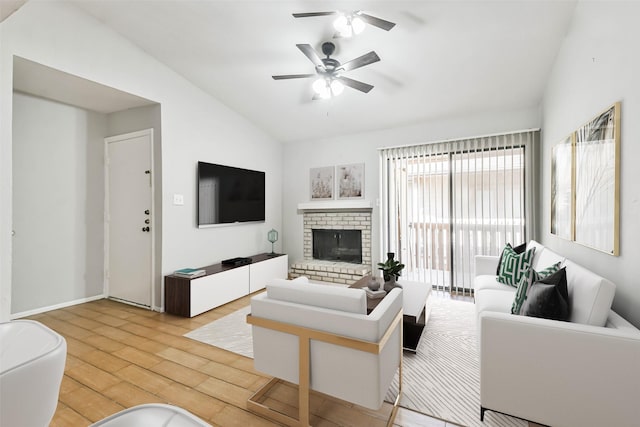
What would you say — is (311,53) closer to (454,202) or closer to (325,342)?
(325,342)

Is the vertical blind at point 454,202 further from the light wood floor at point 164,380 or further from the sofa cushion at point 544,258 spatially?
the light wood floor at point 164,380

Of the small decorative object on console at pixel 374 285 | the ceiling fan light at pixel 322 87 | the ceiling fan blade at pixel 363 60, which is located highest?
the ceiling fan blade at pixel 363 60

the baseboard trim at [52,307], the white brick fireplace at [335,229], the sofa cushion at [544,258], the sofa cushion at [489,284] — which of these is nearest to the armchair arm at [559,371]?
the sofa cushion at [544,258]

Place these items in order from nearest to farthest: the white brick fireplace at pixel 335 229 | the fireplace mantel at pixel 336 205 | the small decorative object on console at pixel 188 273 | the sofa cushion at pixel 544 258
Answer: the sofa cushion at pixel 544 258, the small decorative object on console at pixel 188 273, the white brick fireplace at pixel 335 229, the fireplace mantel at pixel 336 205

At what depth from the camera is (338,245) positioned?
5.07 m

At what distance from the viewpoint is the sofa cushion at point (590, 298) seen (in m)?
1.46

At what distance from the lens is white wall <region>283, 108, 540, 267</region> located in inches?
152

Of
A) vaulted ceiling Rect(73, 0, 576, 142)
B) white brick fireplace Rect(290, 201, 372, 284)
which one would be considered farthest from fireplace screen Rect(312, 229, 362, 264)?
vaulted ceiling Rect(73, 0, 576, 142)

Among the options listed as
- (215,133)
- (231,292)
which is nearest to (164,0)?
(215,133)

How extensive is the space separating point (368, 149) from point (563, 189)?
8.76 feet

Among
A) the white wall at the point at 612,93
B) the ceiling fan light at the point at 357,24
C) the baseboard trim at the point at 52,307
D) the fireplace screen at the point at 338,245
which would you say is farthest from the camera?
the fireplace screen at the point at 338,245

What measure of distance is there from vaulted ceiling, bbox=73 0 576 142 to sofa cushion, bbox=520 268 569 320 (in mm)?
2171

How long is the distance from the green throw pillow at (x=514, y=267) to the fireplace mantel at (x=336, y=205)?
84.1 inches

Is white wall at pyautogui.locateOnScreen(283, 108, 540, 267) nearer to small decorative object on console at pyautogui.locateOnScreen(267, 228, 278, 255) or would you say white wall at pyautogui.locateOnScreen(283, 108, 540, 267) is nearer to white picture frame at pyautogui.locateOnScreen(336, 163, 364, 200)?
white picture frame at pyautogui.locateOnScreen(336, 163, 364, 200)
